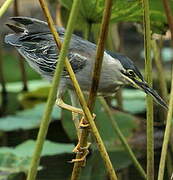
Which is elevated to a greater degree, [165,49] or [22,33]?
[22,33]

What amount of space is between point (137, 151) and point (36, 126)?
102 centimetres

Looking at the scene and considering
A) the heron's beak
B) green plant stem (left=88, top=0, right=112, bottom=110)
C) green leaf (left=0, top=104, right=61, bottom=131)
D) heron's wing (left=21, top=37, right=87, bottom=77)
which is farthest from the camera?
green leaf (left=0, top=104, right=61, bottom=131)

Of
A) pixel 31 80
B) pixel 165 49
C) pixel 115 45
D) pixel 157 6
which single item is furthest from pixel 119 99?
pixel 165 49

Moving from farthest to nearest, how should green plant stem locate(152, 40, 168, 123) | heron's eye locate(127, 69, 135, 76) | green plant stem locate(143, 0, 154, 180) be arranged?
green plant stem locate(152, 40, 168, 123) < heron's eye locate(127, 69, 135, 76) < green plant stem locate(143, 0, 154, 180)

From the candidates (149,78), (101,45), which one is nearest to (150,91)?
(149,78)

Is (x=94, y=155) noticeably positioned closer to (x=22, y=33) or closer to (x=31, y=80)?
(x=22, y=33)

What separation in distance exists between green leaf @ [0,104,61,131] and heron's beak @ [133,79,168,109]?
2.26 m

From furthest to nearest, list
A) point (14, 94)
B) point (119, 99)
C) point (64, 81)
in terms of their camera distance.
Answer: point (14, 94), point (119, 99), point (64, 81)

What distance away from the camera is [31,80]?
25.0 feet

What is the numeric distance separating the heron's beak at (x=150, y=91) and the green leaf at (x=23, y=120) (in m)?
2.26

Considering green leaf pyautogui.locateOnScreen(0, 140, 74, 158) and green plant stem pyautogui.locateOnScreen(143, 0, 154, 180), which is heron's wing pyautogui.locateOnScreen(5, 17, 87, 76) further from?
green leaf pyautogui.locateOnScreen(0, 140, 74, 158)

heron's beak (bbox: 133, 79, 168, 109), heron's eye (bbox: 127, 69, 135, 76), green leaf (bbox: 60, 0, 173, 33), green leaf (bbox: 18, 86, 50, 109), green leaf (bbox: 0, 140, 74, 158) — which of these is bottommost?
green leaf (bbox: 18, 86, 50, 109)

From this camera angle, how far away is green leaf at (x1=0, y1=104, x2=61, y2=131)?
17.9ft

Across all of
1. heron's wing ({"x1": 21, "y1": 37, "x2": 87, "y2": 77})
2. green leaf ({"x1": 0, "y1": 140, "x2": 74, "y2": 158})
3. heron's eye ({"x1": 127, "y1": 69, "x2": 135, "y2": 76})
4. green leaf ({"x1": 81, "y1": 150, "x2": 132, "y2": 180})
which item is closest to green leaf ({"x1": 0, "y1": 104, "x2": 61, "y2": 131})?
green leaf ({"x1": 0, "y1": 140, "x2": 74, "y2": 158})
